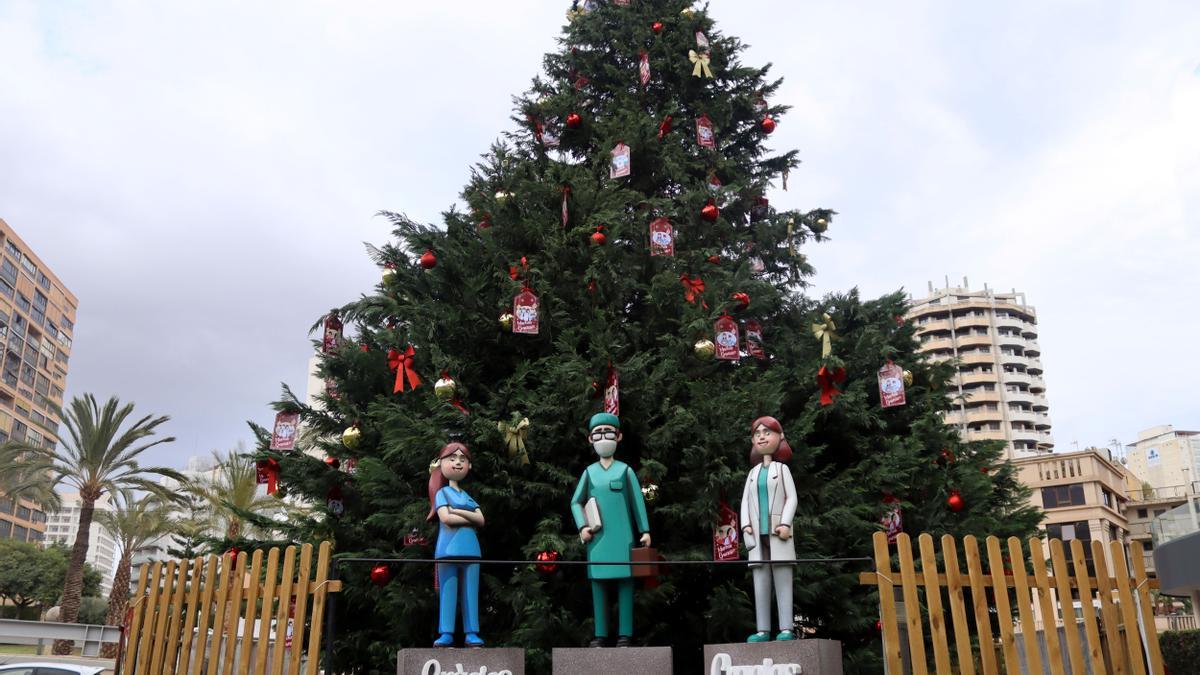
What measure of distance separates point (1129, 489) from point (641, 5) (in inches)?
2396

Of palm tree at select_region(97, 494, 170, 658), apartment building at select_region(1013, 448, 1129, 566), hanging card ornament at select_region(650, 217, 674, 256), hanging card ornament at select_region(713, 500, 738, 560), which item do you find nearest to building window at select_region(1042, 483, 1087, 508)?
apartment building at select_region(1013, 448, 1129, 566)

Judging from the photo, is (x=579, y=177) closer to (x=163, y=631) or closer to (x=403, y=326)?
(x=403, y=326)

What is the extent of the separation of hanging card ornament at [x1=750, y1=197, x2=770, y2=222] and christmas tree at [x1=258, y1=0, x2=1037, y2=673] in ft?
2.84

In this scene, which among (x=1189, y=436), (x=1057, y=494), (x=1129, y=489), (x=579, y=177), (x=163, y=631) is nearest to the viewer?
(x=163, y=631)

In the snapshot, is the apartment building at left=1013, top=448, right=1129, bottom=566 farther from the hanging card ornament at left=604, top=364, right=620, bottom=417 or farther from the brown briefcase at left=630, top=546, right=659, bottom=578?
the brown briefcase at left=630, top=546, right=659, bottom=578

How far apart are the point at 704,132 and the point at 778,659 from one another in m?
7.61

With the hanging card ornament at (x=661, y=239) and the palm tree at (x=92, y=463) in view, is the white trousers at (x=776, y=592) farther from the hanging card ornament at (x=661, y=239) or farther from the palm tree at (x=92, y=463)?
the palm tree at (x=92, y=463)

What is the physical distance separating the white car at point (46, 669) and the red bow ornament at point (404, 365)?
7.23 meters

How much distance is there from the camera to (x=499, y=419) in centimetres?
880

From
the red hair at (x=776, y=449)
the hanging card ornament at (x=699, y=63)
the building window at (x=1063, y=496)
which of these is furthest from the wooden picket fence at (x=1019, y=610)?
the building window at (x=1063, y=496)

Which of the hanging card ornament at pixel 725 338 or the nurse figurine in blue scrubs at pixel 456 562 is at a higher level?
the hanging card ornament at pixel 725 338

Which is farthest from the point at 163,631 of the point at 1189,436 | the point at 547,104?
the point at 1189,436

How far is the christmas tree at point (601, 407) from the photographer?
838 centimetres

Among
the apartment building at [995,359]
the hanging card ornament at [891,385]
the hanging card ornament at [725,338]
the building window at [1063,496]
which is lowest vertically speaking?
the hanging card ornament at [891,385]
